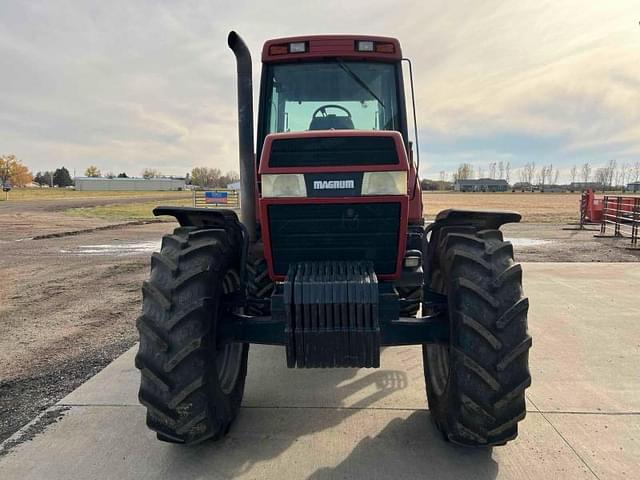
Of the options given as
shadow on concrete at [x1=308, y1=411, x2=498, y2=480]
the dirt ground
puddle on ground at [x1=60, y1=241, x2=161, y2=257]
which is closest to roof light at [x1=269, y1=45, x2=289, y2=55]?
shadow on concrete at [x1=308, y1=411, x2=498, y2=480]

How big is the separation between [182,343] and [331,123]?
227 centimetres

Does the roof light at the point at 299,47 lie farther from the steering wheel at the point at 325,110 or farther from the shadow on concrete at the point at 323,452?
the shadow on concrete at the point at 323,452

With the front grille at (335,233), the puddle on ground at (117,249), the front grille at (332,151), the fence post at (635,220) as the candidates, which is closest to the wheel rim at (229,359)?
the front grille at (335,233)

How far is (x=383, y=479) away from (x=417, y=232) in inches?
74.1

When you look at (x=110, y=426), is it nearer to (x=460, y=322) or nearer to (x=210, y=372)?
(x=210, y=372)

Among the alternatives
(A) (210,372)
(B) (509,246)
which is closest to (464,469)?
(B) (509,246)

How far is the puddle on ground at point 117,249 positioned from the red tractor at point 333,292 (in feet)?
32.0

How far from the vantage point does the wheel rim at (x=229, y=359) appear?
324 cm

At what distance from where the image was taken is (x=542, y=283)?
26.7 ft

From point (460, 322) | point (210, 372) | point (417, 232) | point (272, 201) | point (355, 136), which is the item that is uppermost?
point (355, 136)

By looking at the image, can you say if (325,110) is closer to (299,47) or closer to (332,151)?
(299,47)

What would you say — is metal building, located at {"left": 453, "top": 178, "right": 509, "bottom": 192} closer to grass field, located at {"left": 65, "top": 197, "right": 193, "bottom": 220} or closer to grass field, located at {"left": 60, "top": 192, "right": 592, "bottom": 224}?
grass field, located at {"left": 60, "top": 192, "right": 592, "bottom": 224}

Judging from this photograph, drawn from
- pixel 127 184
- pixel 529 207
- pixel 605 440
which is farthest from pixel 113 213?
pixel 127 184

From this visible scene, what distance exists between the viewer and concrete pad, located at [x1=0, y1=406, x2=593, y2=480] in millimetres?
2818
